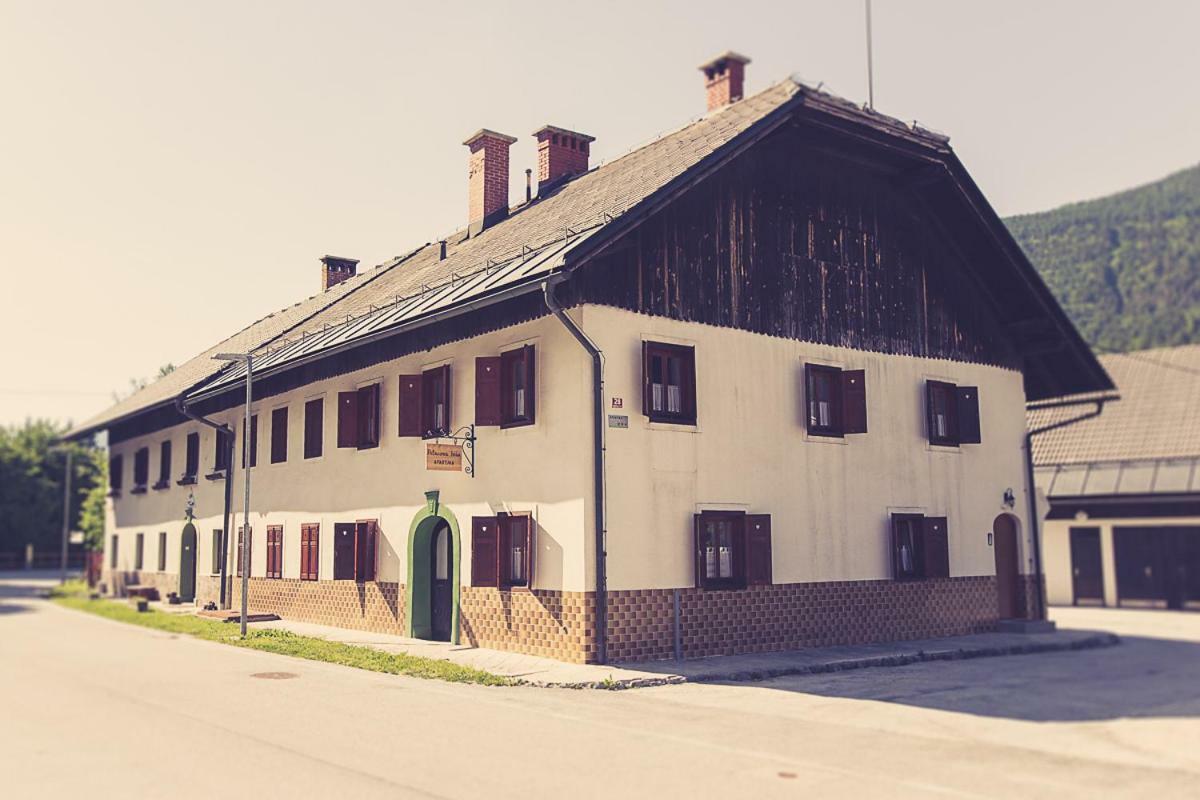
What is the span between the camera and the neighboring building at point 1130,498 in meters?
25.9

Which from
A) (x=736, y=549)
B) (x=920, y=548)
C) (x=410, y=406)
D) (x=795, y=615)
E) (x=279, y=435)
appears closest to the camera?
(x=736, y=549)

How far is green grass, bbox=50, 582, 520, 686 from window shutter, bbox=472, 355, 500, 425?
388cm

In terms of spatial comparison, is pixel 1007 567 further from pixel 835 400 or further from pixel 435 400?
pixel 435 400

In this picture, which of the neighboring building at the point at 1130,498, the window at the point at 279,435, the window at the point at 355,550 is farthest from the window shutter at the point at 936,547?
the window at the point at 279,435

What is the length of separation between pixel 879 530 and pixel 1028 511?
5261 millimetres

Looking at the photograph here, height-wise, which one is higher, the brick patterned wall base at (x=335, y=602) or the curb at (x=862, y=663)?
the brick patterned wall base at (x=335, y=602)

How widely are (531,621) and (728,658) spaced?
309 cm

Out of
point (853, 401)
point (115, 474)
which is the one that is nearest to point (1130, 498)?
point (853, 401)

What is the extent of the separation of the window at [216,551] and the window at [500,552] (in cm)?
1439

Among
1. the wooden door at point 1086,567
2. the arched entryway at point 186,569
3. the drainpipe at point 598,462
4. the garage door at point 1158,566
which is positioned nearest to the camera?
the drainpipe at point 598,462

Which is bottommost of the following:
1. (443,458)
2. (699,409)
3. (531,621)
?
(531,621)

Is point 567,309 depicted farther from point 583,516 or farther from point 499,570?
point 499,570

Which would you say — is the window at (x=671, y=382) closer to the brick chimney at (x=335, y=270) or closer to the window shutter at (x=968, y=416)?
the window shutter at (x=968, y=416)

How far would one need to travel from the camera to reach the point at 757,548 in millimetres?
16766
